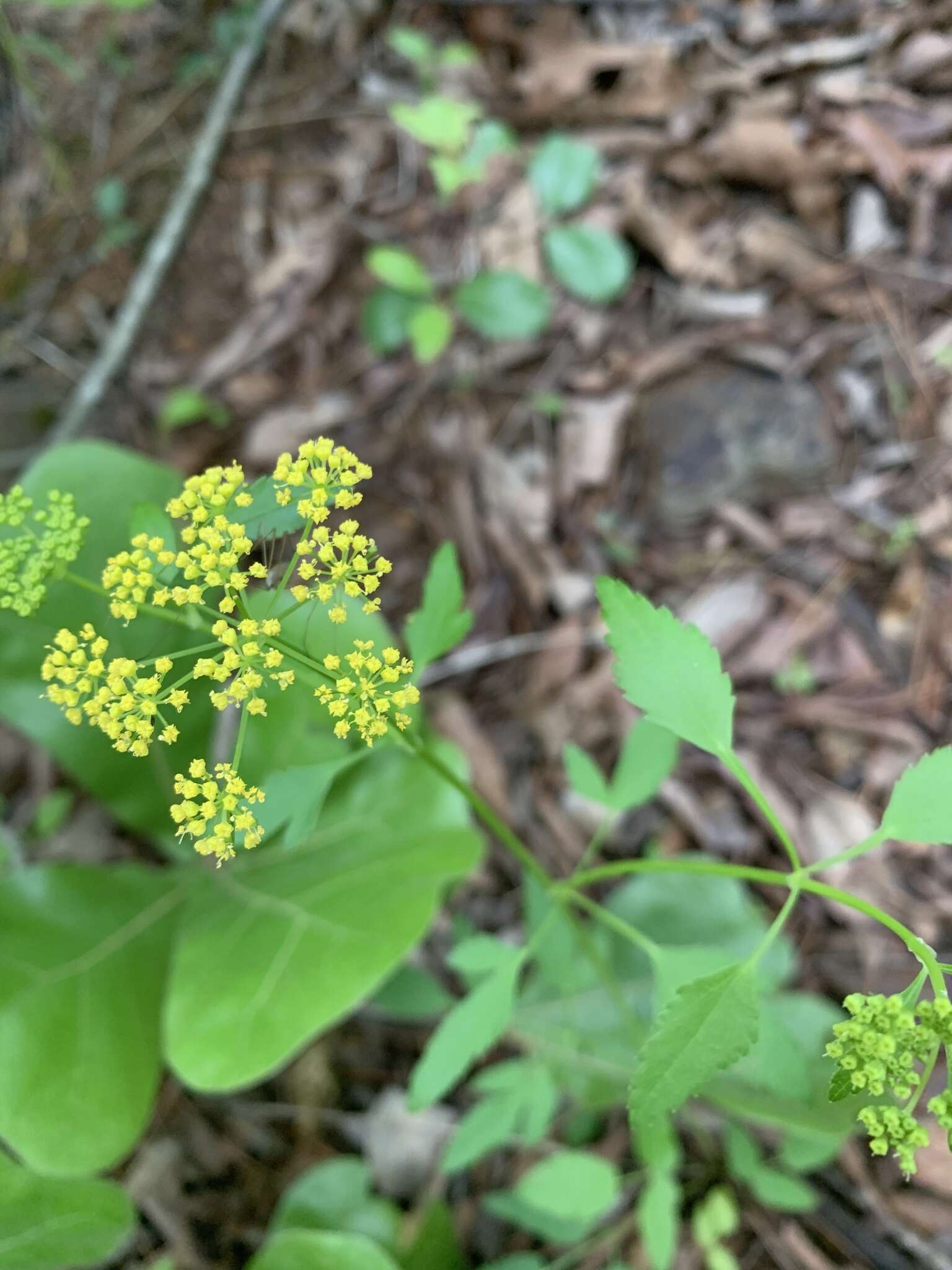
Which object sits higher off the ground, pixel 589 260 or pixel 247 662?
pixel 247 662

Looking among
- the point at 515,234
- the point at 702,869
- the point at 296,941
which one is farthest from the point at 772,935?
the point at 515,234

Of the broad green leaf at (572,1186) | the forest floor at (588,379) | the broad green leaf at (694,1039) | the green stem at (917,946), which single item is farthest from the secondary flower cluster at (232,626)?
the forest floor at (588,379)

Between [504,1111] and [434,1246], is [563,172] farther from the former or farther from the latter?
[434,1246]

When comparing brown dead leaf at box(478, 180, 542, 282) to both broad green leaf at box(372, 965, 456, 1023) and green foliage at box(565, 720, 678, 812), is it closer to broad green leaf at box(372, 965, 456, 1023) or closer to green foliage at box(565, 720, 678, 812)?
green foliage at box(565, 720, 678, 812)

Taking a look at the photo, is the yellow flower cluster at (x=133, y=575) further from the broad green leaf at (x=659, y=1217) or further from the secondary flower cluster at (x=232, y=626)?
the broad green leaf at (x=659, y=1217)

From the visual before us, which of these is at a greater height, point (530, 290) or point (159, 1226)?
point (530, 290)

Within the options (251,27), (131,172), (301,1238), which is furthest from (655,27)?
(301,1238)

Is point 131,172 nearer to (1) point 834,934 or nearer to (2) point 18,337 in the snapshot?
(2) point 18,337
